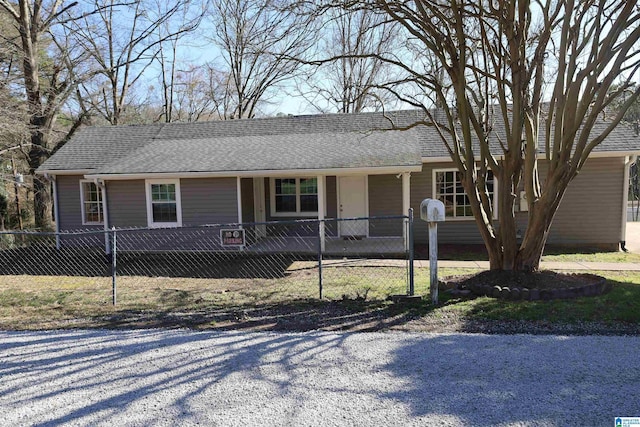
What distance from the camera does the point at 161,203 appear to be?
1280 cm

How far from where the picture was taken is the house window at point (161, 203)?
41.7 ft

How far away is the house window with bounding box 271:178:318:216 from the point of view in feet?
46.3

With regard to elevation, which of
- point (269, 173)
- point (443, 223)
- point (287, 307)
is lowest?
point (287, 307)

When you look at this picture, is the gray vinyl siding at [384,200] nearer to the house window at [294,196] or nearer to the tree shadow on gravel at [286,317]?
the house window at [294,196]

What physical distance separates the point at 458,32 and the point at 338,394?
5.73 meters

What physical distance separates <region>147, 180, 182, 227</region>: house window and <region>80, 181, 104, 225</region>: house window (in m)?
2.80

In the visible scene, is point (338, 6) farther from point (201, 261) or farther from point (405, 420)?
point (201, 261)

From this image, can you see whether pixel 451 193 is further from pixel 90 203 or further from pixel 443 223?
pixel 90 203

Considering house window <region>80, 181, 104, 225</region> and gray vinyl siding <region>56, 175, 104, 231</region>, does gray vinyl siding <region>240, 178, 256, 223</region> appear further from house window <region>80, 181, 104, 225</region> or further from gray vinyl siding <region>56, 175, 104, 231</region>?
gray vinyl siding <region>56, 175, 104, 231</region>

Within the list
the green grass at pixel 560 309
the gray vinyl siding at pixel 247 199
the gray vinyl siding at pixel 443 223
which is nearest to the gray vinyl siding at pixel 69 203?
the gray vinyl siding at pixel 247 199

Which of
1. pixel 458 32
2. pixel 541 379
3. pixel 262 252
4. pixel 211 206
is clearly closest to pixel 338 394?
pixel 541 379

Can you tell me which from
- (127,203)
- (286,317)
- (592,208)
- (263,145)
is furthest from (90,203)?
(592,208)

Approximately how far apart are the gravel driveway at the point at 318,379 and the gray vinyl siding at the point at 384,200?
327 inches

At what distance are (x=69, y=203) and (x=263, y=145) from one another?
23.3ft
